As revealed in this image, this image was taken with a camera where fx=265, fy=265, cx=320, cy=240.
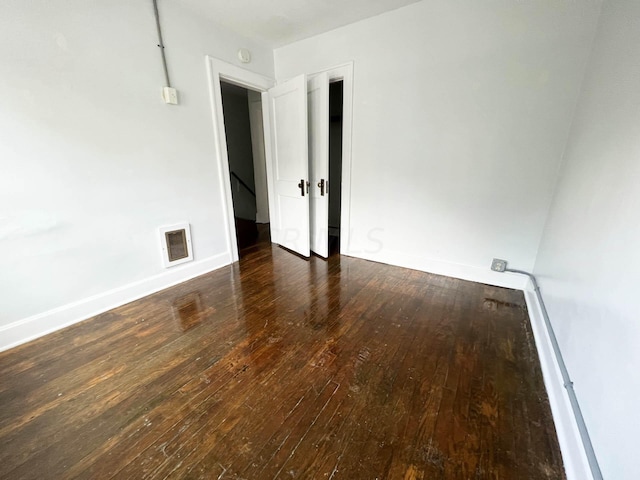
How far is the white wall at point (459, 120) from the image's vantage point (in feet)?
6.63

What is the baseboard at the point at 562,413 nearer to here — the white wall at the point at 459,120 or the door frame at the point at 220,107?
the white wall at the point at 459,120

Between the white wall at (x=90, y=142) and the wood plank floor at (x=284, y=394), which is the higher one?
the white wall at (x=90, y=142)

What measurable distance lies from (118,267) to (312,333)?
172cm

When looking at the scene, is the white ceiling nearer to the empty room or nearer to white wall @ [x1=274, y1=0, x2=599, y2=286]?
the empty room

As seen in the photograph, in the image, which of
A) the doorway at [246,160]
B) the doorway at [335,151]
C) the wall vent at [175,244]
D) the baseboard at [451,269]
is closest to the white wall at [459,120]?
the baseboard at [451,269]

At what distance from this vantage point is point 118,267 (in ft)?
7.25

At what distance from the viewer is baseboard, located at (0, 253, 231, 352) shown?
1.77m

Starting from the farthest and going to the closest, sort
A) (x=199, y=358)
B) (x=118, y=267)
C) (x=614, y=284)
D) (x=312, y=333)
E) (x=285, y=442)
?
(x=118, y=267) → (x=312, y=333) → (x=199, y=358) → (x=285, y=442) → (x=614, y=284)

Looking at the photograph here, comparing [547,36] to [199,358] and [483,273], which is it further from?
[199,358]

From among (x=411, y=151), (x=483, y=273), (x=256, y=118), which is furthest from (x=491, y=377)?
(x=256, y=118)

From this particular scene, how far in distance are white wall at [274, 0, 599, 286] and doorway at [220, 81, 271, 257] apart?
164cm

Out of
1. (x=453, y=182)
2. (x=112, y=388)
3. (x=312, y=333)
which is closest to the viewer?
(x=112, y=388)

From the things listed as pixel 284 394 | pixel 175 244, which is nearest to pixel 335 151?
pixel 175 244

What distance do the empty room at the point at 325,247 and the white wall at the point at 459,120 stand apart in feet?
0.06
